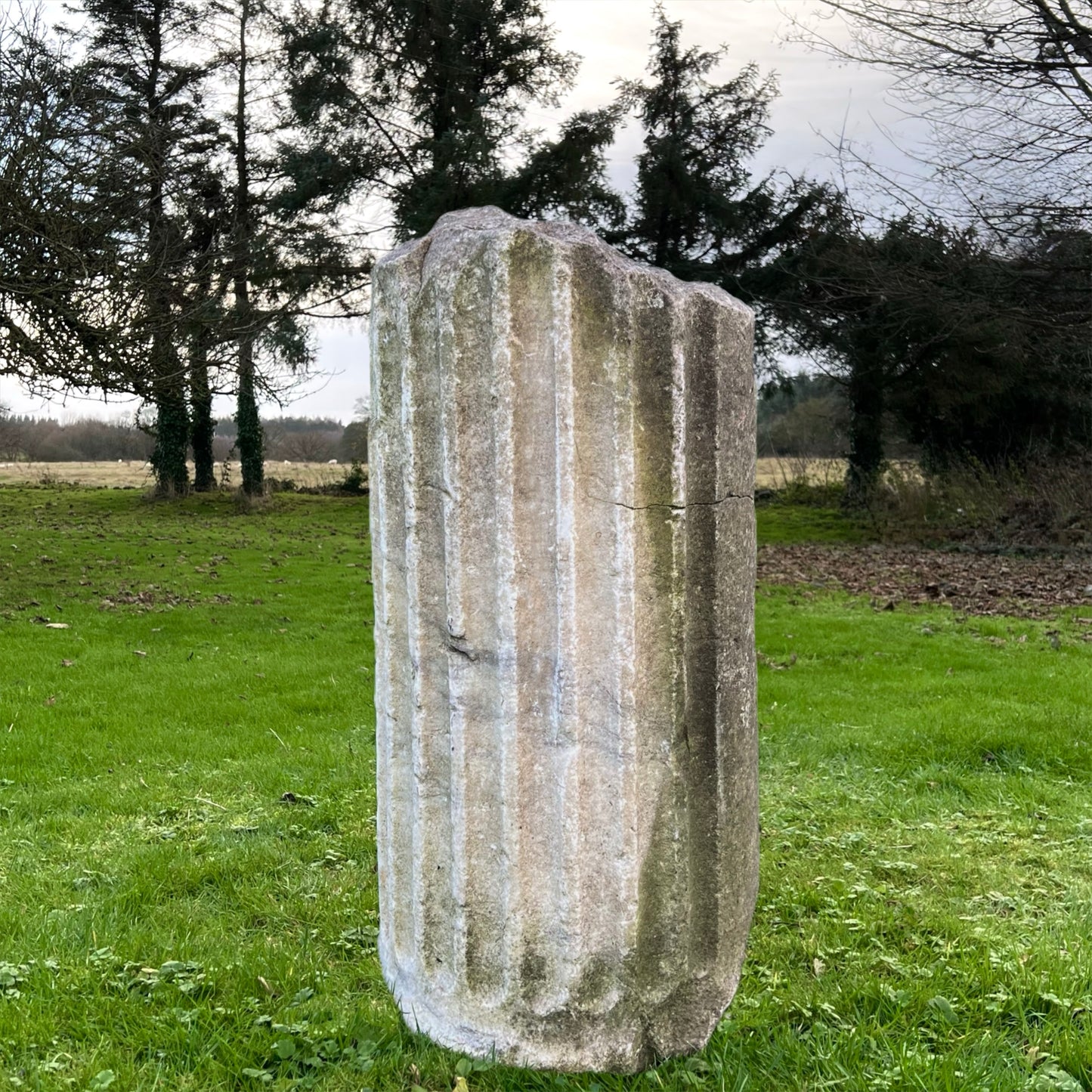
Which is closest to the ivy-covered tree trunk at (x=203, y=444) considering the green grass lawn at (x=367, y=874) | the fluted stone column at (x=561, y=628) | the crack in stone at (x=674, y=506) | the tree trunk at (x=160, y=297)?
the tree trunk at (x=160, y=297)

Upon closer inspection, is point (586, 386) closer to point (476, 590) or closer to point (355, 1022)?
point (476, 590)

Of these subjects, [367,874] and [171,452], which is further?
[171,452]

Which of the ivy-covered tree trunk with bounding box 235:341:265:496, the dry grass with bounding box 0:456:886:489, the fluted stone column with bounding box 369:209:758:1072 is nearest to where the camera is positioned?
the fluted stone column with bounding box 369:209:758:1072

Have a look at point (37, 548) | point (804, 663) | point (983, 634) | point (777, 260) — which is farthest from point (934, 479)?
point (37, 548)

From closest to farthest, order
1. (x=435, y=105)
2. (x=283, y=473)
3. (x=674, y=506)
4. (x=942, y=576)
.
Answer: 1. (x=674, y=506)
2. (x=942, y=576)
3. (x=435, y=105)
4. (x=283, y=473)

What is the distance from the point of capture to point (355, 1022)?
3.11 metres

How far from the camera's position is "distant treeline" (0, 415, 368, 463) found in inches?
Result: 1687

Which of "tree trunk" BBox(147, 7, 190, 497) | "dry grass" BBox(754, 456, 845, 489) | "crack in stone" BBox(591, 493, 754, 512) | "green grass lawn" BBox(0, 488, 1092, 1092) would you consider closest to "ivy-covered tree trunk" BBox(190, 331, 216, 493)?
"tree trunk" BBox(147, 7, 190, 497)

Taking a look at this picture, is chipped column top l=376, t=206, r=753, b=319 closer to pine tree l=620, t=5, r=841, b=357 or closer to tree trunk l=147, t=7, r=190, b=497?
tree trunk l=147, t=7, r=190, b=497

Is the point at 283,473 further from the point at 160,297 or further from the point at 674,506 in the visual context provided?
the point at 674,506

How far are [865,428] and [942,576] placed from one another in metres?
10.3

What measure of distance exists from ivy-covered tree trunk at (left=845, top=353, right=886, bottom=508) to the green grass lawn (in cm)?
1600

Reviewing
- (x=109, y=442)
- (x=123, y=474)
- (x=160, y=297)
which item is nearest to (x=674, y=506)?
(x=160, y=297)

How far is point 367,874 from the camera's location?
446 cm
